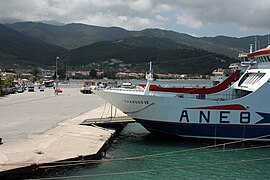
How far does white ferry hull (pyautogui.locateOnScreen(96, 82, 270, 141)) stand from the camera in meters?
20.0

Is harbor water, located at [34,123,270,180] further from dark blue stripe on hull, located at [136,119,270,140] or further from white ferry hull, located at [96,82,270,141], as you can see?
white ferry hull, located at [96,82,270,141]

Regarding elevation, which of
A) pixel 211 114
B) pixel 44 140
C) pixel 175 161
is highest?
pixel 211 114

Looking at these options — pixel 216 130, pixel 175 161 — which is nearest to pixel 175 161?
pixel 175 161

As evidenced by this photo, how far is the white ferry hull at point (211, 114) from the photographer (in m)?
20.0

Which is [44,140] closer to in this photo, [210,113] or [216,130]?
[210,113]

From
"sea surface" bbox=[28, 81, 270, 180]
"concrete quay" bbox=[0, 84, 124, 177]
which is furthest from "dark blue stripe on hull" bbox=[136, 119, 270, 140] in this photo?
"concrete quay" bbox=[0, 84, 124, 177]

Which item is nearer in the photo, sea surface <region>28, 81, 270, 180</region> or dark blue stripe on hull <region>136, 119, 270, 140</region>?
sea surface <region>28, 81, 270, 180</region>

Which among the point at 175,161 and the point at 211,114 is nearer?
the point at 175,161

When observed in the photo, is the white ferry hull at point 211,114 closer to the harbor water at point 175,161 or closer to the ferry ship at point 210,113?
the ferry ship at point 210,113

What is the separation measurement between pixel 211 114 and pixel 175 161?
4429mm

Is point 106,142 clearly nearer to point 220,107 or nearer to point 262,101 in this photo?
point 220,107

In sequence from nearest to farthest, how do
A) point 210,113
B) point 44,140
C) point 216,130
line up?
point 44,140 → point 210,113 → point 216,130

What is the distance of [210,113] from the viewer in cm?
2019

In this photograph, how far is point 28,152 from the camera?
1569 cm
